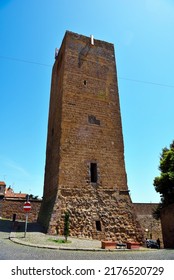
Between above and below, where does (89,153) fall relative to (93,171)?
above

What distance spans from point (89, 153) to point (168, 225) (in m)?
7.17

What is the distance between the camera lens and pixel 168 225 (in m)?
14.7

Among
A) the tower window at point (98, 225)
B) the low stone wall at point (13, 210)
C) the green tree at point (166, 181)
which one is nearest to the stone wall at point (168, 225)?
the green tree at point (166, 181)

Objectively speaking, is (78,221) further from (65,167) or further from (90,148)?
(90,148)

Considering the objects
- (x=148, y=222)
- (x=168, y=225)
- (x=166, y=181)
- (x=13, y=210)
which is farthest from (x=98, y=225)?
(x=148, y=222)

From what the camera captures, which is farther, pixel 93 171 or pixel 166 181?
pixel 166 181

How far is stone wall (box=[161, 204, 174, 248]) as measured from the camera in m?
14.0

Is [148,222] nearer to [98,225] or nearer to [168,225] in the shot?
[168,225]

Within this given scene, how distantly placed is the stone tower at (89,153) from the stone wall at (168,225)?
3601 mm

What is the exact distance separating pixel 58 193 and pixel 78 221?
163 centimetres

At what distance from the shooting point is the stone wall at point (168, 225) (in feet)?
46.0

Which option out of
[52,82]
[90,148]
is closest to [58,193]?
[90,148]
